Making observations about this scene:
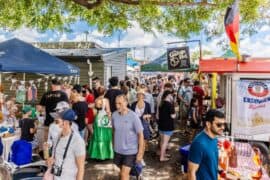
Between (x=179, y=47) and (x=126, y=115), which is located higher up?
(x=179, y=47)

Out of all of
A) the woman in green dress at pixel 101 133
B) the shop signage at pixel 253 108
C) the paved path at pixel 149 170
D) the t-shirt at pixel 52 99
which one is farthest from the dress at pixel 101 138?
the shop signage at pixel 253 108

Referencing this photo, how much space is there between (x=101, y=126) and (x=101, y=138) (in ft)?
0.92

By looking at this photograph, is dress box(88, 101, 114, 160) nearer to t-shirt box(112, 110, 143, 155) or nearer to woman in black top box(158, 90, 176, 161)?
woman in black top box(158, 90, 176, 161)

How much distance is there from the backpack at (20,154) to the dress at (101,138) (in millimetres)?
1857

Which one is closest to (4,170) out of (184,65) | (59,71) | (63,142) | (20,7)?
(63,142)

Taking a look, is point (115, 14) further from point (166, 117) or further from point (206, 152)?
point (206, 152)

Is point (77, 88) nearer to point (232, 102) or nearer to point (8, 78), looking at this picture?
point (232, 102)

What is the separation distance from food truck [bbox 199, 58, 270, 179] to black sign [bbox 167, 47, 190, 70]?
287 inches

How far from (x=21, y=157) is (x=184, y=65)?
8.43 metres

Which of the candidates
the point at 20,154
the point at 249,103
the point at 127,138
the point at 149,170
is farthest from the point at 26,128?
the point at 249,103

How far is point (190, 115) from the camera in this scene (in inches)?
445

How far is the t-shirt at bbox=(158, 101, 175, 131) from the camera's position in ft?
26.8

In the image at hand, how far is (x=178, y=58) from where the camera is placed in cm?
1365

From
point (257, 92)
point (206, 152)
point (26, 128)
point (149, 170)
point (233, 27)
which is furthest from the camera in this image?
point (149, 170)
